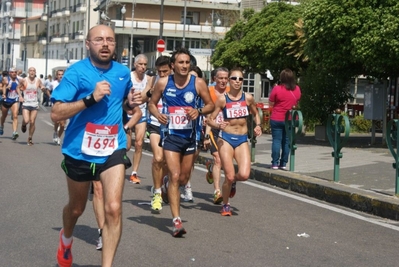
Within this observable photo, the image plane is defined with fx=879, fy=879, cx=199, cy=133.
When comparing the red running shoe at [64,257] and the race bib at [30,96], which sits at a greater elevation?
the race bib at [30,96]

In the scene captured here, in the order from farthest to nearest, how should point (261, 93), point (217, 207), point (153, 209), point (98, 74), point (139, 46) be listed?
point (139, 46)
point (261, 93)
point (217, 207)
point (153, 209)
point (98, 74)

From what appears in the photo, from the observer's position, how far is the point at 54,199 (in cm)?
1159

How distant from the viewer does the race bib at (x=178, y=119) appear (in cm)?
978

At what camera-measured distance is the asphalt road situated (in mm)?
8023

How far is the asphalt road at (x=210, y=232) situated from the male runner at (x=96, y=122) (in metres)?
1.11

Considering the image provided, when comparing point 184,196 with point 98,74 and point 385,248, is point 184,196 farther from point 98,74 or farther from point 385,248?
point 98,74

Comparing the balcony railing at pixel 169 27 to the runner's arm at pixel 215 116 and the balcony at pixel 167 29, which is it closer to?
the balcony at pixel 167 29

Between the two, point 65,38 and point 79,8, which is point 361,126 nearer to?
point 79,8

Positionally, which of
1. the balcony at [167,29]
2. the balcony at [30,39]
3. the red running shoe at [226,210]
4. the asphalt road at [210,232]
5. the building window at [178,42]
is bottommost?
the asphalt road at [210,232]

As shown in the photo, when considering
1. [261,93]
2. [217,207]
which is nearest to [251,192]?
[217,207]

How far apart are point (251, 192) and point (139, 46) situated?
67.2 meters

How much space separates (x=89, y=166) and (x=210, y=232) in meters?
2.86

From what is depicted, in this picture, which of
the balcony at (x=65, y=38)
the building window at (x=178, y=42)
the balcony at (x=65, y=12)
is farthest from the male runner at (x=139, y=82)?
the balcony at (x=65, y=12)

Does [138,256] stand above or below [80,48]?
below
